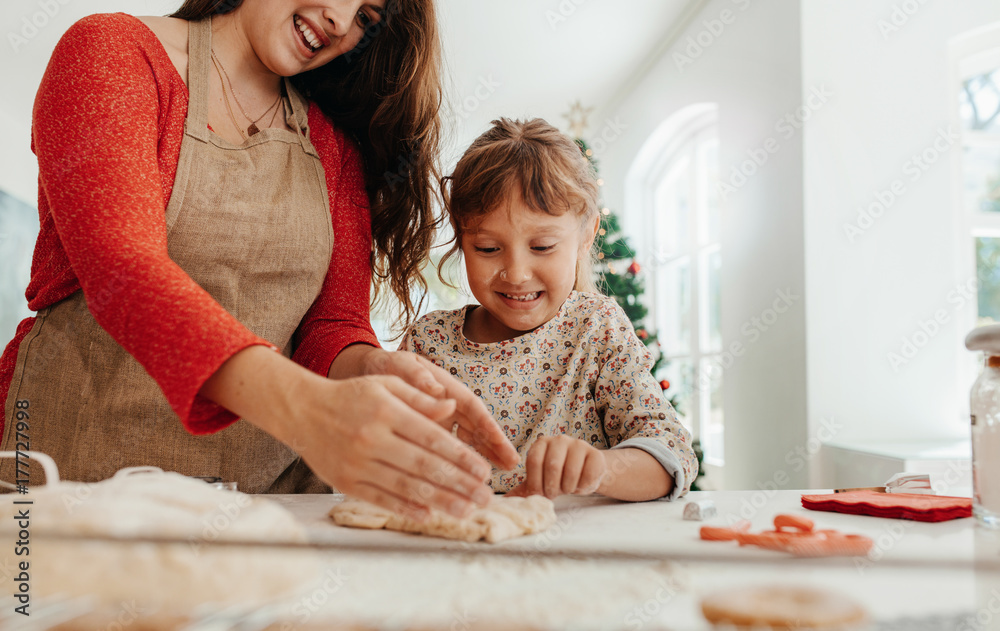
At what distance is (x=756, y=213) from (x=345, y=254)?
2614 millimetres

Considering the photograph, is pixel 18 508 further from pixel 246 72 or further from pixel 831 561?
pixel 246 72

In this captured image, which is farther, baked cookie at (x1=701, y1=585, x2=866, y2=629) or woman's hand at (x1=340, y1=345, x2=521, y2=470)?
woman's hand at (x1=340, y1=345, x2=521, y2=470)

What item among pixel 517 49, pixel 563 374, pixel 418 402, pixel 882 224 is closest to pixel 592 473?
pixel 418 402

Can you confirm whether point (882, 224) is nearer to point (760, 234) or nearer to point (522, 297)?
point (760, 234)

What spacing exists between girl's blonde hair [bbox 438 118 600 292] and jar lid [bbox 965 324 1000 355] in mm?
670

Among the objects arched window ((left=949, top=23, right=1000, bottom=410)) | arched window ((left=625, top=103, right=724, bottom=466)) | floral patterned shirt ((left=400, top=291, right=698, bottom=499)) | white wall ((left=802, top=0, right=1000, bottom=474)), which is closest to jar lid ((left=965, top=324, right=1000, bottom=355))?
floral patterned shirt ((left=400, top=291, right=698, bottom=499))

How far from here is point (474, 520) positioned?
575 mm

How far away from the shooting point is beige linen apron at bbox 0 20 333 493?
2.84 ft

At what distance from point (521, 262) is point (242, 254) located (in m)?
0.42

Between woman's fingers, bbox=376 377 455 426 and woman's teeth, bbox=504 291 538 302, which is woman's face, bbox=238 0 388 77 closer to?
woman's teeth, bbox=504 291 538 302

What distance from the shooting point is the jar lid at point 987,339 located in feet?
1.94

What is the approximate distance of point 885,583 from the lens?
0.39 meters

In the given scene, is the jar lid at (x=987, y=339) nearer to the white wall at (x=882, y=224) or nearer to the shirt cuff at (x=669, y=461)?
the shirt cuff at (x=669, y=461)

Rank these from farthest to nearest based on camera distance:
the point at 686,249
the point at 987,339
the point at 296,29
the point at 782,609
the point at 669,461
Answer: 1. the point at 686,249
2. the point at 296,29
3. the point at 669,461
4. the point at 987,339
5. the point at 782,609
